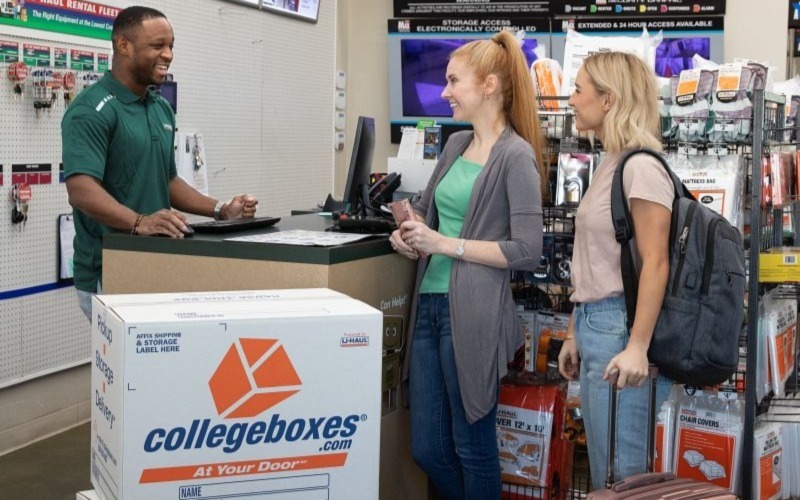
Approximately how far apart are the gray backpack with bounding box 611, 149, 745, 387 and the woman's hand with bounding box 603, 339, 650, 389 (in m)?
0.10

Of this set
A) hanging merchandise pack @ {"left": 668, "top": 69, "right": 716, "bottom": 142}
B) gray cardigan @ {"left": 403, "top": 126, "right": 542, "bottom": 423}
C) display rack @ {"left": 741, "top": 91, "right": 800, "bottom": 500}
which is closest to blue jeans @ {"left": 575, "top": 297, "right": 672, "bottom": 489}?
gray cardigan @ {"left": 403, "top": 126, "right": 542, "bottom": 423}

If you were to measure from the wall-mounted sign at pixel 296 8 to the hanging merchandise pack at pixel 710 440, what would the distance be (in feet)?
13.6

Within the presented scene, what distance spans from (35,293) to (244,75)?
2269 millimetres

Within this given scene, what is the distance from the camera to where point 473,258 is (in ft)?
8.65

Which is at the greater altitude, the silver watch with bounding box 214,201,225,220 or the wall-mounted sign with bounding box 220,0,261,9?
the wall-mounted sign with bounding box 220,0,261,9

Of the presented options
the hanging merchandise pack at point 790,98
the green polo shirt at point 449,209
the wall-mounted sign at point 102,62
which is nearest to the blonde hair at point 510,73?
the green polo shirt at point 449,209

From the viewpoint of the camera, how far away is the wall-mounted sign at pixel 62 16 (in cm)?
435

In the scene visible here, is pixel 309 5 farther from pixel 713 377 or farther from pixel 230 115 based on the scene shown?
pixel 713 377

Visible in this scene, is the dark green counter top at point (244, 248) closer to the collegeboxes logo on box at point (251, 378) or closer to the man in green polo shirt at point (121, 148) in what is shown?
the man in green polo shirt at point (121, 148)

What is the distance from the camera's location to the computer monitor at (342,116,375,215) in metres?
3.31

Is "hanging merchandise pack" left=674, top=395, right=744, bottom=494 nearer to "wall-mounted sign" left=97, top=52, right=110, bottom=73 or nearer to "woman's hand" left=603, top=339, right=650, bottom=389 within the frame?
"woman's hand" left=603, top=339, right=650, bottom=389

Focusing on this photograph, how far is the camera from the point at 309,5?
718 cm

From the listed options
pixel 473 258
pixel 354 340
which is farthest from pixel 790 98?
pixel 354 340

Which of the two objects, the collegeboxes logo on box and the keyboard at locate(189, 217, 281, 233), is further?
the keyboard at locate(189, 217, 281, 233)
